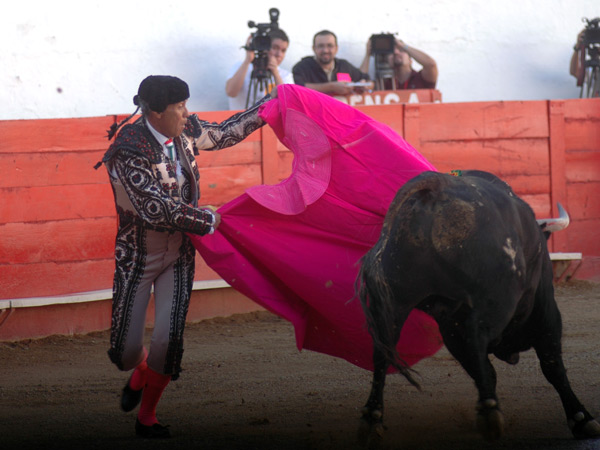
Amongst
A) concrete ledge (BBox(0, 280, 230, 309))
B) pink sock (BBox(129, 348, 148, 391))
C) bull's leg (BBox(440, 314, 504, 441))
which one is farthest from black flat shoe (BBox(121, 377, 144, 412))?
concrete ledge (BBox(0, 280, 230, 309))

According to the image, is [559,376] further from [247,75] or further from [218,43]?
[218,43]

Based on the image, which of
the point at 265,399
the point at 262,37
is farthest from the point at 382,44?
the point at 265,399

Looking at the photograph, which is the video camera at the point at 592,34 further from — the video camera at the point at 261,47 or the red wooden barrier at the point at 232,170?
the video camera at the point at 261,47

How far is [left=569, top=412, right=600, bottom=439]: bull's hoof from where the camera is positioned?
275 cm

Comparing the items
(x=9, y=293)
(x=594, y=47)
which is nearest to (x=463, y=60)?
(x=594, y=47)

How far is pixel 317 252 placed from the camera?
299cm

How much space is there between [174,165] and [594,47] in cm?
471

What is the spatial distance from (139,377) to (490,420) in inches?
50.5

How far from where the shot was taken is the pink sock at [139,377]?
3.01 m

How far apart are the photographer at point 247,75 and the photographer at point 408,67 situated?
0.78 metres

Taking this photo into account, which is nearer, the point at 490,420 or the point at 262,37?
the point at 490,420

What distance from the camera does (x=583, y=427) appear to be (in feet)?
9.07

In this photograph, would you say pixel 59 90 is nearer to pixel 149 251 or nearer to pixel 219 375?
pixel 219 375

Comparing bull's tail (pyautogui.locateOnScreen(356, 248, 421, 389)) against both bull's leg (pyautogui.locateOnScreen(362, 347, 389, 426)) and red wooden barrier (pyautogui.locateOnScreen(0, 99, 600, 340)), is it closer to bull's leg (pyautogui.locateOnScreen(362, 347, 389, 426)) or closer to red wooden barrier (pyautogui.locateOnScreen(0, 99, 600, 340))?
bull's leg (pyautogui.locateOnScreen(362, 347, 389, 426))
